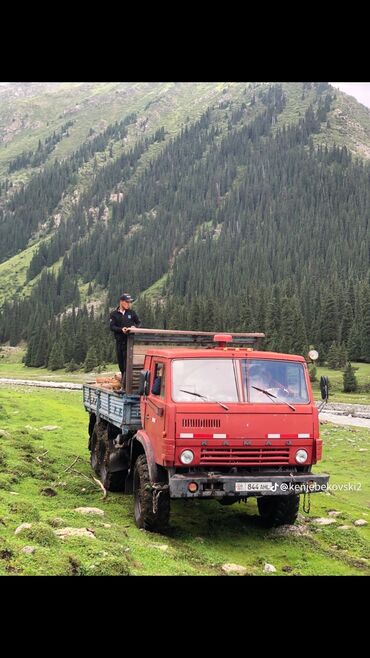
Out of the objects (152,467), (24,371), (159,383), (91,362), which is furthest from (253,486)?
(24,371)

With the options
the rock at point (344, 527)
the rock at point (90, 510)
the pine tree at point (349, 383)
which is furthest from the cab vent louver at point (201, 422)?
the pine tree at point (349, 383)

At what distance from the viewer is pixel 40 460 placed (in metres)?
17.1

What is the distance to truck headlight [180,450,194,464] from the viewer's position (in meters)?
10.8

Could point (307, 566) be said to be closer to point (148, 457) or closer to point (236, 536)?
point (236, 536)

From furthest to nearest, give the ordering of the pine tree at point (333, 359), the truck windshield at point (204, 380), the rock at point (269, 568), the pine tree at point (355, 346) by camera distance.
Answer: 1. the pine tree at point (355, 346)
2. the pine tree at point (333, 359)
3. the truck windshield at point (204, 380)
4. the rock at point (269, 568)

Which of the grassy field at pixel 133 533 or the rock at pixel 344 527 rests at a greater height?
the grassy field at pixel 133 533

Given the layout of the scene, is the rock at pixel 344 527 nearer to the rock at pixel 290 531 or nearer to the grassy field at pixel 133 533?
the grassy field at pixel 133 533

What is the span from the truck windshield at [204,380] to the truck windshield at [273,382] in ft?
0.98

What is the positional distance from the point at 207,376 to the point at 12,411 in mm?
17037

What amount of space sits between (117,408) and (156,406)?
10.5 feet

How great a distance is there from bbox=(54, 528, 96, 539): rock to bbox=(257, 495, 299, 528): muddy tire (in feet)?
13.7

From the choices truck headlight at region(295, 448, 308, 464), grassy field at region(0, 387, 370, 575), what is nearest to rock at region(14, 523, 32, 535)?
grassy field at region(0, 387, 370, 575)

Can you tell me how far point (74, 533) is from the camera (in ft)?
33.2

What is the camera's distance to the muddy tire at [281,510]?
12406 millimetres
